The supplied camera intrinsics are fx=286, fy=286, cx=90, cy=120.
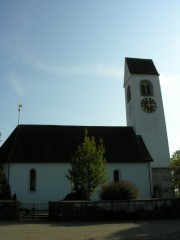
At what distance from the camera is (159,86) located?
38.4 metres

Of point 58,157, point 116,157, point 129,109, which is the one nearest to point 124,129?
point 129,109

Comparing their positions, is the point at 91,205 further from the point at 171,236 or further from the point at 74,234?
the point at 171,236

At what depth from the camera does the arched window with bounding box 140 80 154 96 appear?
124ft

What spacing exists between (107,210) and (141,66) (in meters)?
26.0

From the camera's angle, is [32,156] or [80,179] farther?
[32,156]

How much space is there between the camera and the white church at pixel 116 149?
2950cm

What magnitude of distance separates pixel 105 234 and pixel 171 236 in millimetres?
2754

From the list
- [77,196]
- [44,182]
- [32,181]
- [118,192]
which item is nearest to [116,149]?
[44,182]

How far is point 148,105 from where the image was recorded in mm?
36969

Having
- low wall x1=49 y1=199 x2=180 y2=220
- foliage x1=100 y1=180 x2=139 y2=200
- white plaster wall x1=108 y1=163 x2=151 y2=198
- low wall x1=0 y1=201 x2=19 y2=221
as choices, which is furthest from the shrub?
white plaster wall x1=108 y1=163 x2=151 y2=198

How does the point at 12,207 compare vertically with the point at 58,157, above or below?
below

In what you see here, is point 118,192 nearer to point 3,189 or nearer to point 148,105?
point 3,189

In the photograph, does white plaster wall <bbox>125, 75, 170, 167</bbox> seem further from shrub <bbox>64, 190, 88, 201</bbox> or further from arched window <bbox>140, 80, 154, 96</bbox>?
shrub <bbox>64, 190, 88, 201</bbox>

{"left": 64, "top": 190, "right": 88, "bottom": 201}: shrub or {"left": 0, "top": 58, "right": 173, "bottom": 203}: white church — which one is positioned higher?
{"left": 0, "top": 58, "right": 173, "bottom": 203}: white church
